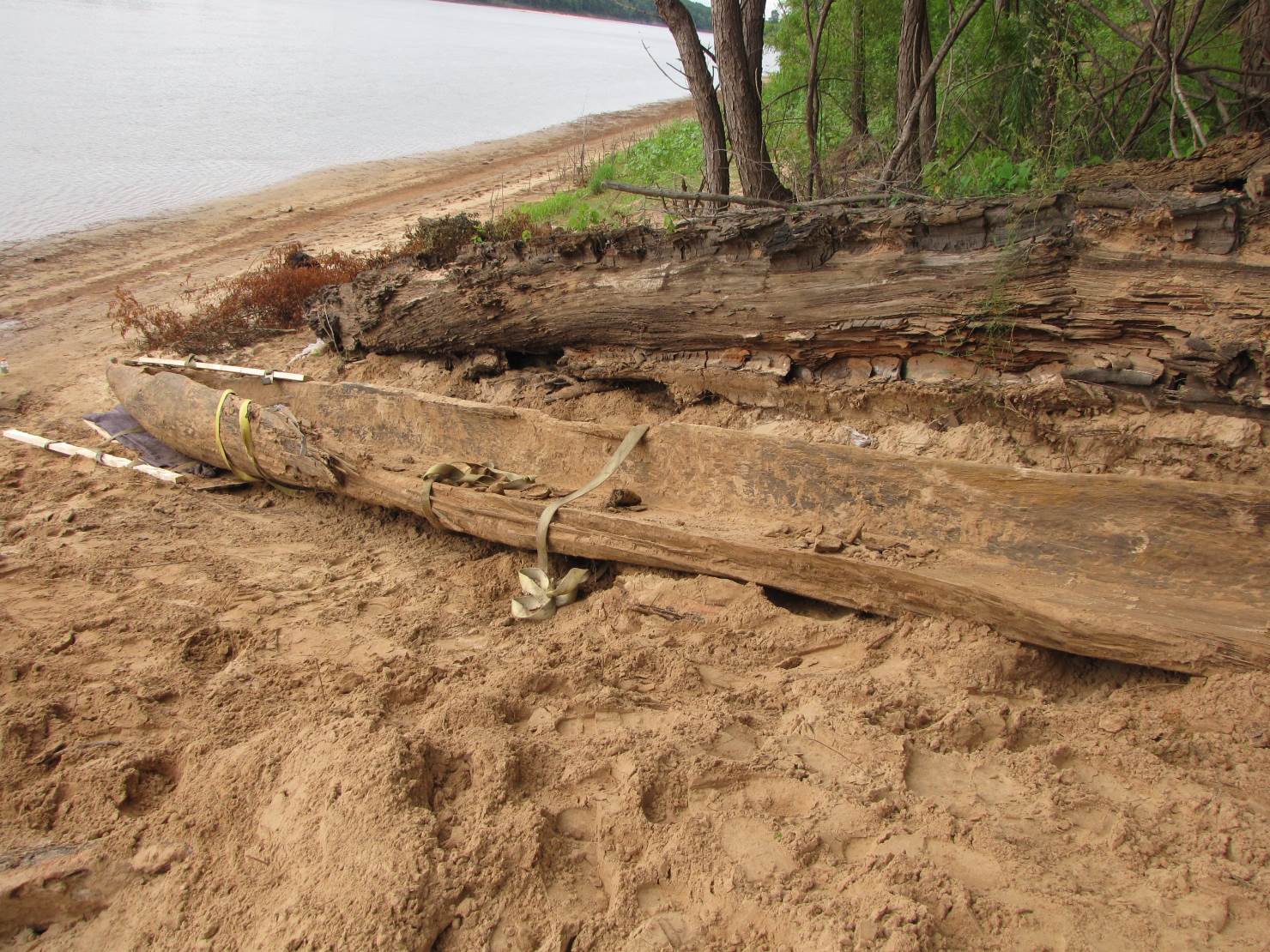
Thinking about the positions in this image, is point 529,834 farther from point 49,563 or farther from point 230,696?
point 49,563

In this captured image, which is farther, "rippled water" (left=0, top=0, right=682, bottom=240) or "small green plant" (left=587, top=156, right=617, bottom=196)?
"rippled water" (left=0, top=0, right=682, bottom=240)

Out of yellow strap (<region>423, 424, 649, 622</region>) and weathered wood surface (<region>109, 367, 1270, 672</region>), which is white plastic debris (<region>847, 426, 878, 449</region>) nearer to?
weathered wood surface (<region>109, 367, 1270, 672</region>)

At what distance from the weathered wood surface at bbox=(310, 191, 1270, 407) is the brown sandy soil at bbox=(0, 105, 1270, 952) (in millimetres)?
568

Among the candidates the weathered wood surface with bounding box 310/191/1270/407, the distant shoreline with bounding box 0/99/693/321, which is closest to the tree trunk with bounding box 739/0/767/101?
the weathered wood surface with bounding box 310/191/1270/407

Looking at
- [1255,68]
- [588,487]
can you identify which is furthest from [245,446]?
[1255,68]

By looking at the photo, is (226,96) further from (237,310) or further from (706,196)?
(706,196)

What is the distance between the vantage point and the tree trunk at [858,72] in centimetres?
741

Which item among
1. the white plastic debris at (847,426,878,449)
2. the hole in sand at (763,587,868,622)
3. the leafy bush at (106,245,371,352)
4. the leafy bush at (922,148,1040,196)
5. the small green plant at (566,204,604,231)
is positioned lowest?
the hole in sand at (763,587,868,622)

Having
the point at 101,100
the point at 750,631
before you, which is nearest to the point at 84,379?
the point at 750,631

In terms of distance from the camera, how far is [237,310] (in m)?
7.45

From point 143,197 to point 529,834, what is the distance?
Result: 545 inches

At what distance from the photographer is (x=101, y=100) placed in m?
17.8

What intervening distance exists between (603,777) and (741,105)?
16.9 feet

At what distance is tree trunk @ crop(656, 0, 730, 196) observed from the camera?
19.7 ft
